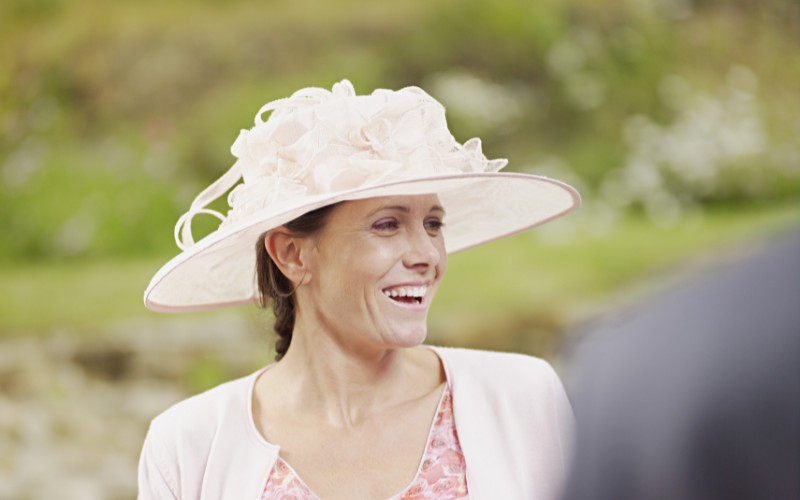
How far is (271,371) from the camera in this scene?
2.24 m

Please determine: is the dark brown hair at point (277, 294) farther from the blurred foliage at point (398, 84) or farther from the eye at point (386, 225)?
the blurred foliage at point (398, 84)

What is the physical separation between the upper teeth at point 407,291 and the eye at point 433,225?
4.5 inches

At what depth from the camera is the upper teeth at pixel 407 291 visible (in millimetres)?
2020

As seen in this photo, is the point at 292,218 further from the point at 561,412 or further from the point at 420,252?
the point at 561,412

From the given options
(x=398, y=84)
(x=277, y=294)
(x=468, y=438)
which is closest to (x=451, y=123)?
(x=398, y=84)

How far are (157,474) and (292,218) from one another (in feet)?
1.80

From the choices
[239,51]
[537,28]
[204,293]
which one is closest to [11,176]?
[239,51]

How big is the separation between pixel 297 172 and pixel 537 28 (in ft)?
10.6

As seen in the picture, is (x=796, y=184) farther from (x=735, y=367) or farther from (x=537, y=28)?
(x=735, y=367)

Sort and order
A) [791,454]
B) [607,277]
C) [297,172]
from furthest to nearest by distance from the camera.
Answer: [607,277] → [297,172] → [791,454]

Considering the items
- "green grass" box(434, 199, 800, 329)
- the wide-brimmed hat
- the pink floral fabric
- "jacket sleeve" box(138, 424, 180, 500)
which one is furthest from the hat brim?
"green grass" box(434, 199, 800, 329)

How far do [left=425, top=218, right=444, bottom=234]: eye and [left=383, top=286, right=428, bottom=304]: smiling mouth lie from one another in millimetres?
116

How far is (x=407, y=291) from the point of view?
79.7 inches

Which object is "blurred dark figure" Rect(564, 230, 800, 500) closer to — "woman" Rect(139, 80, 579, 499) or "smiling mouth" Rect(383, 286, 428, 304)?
"woman" Rect(139, 80, 579, 499)
